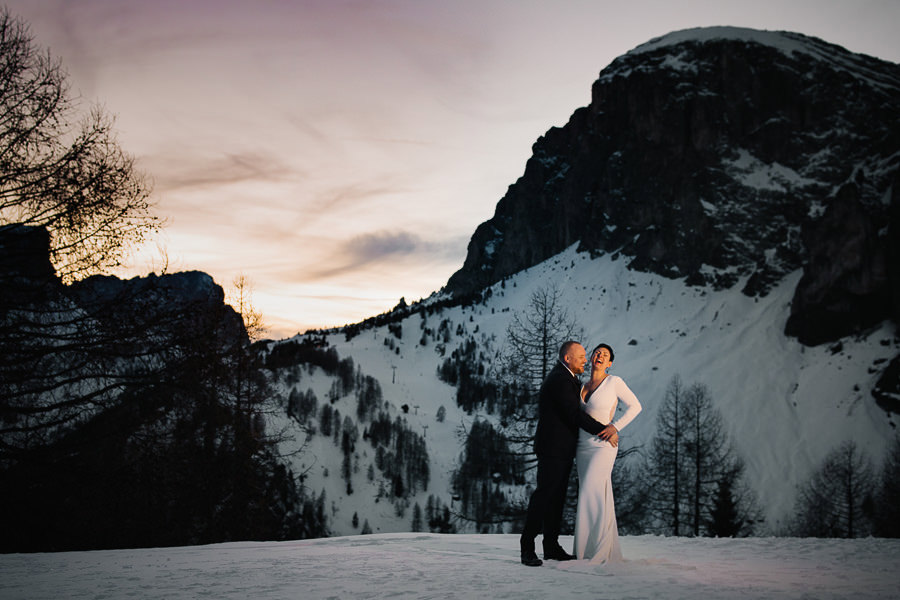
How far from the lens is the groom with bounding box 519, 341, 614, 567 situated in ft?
28.1

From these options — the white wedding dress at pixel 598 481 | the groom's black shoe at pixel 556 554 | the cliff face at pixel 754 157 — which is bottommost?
the groom's black shoe at pixel 556 554

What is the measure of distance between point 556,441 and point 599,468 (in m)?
0.78

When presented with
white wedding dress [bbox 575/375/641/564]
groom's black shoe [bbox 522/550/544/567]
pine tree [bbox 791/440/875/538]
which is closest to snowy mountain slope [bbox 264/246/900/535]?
pine tree [bbox 791/440/875/538]

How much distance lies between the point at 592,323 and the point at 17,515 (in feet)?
529

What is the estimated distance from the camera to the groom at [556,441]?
8.57 metres

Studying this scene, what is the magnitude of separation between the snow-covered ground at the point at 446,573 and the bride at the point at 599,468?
1.65 feet

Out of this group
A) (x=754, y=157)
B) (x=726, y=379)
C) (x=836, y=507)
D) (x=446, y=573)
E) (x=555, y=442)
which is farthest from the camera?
(x=754, y=157)

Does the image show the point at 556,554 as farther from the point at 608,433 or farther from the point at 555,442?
the point at 608,433

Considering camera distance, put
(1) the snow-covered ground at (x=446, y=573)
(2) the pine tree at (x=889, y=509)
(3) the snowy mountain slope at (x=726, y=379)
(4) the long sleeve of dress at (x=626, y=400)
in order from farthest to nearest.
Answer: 1. (3) the snowy mountain slope at (x=726, y=379)
2. (2) the pine tree at (x=889, y=509)
3. (4) the long sleeve of dress at (x=626, y=400)
4. (1) the snow-covered ground at (x=446, y=573)

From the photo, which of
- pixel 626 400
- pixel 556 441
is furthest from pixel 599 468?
pixel 626 400

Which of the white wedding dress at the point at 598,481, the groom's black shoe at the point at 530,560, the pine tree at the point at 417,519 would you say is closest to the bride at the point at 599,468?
the white wedding dress at the point at 598,481

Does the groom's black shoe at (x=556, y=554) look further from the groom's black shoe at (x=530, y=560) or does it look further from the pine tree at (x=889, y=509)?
the pine tree at (x=889, y=509)

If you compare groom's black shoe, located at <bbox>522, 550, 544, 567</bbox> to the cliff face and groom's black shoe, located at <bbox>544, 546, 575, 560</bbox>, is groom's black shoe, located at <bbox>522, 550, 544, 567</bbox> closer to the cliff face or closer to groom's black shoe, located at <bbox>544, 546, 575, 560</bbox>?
groom's black shoe, located at <bbox>544, 546, 575, 560</bbox>

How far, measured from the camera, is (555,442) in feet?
28.6
